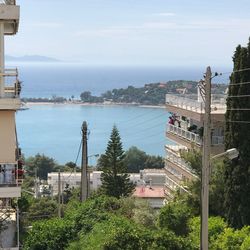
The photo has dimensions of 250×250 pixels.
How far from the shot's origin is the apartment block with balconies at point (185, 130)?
102 ft

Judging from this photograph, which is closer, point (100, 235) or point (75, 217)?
point (100, 235)

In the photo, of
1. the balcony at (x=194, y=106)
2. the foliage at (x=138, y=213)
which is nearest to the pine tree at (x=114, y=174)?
A: the balcony at (x=194, y=106)

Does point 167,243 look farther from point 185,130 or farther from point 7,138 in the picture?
point 185,130

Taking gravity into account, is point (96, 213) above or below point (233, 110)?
below

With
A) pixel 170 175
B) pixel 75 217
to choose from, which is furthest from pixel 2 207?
pixel 170 175

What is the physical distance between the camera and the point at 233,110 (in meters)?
23.4

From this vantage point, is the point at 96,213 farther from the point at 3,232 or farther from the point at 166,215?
the point at 3,232

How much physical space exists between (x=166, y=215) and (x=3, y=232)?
7.53 m

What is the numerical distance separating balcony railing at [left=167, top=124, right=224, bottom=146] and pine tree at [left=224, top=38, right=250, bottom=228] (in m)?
6.87

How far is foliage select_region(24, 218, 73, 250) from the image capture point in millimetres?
18219

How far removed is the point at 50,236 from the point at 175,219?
4603 mm

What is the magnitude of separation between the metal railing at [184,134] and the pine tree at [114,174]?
5.75 m

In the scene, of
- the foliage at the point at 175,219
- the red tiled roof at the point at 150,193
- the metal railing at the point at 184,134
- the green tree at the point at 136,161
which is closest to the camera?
the foliage at the point at 175,219

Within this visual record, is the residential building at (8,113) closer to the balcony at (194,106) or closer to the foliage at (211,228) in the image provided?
the foliage at (211,228)
